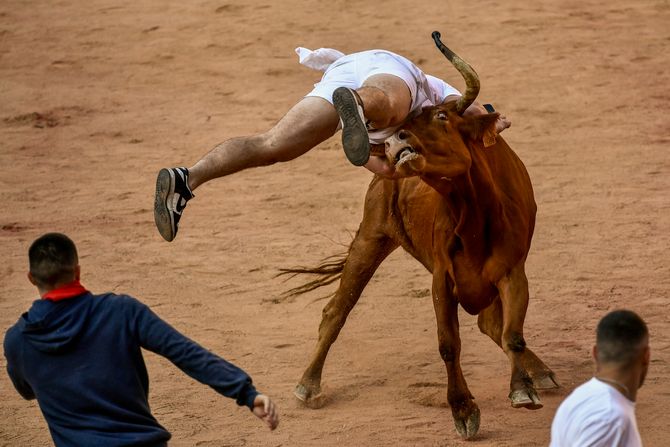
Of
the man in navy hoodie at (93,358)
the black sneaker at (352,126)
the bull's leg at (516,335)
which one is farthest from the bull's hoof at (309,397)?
the man in navy hoodie at (93,358)

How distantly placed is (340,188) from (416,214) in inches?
169

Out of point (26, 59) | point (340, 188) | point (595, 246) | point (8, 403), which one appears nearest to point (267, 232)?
point (340, 188)

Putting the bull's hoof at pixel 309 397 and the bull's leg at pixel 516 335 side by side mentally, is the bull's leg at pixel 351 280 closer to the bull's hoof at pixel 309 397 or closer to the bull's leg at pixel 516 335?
the bull's hoof at pixel 309 397

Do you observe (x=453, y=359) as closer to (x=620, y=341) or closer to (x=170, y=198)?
(x=170, y=198)

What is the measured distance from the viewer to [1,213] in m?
12.7

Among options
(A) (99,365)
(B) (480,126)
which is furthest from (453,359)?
(A) (99,365)

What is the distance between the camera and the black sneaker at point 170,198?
7.27 m

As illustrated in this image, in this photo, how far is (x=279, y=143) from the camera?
741 cm

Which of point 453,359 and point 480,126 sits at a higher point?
point 480,126

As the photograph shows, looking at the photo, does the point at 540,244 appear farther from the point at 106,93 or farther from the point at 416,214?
the point at 106,93

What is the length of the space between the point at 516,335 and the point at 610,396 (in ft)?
10.5

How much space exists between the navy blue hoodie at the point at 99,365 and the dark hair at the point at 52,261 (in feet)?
0.32

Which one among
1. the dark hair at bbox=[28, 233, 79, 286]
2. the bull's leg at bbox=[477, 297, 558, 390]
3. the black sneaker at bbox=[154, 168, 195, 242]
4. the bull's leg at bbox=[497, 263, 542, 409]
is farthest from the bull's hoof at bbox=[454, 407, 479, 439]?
the dark hair at bbox=[28, 233, 79, 286]

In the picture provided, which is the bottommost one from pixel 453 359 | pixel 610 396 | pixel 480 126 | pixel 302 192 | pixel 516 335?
pixel 302 192
